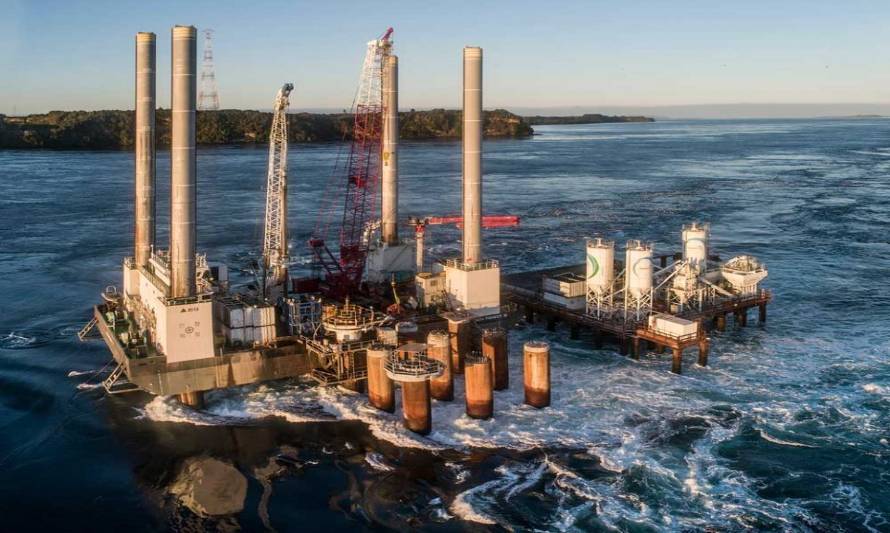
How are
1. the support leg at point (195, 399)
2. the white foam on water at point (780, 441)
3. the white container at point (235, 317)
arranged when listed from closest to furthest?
the white foam on water at point (780, 441) < the support leg at point (195, 399) < the white container at point (235, 317)

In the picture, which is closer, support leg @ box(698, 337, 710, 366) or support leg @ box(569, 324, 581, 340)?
support leg @ box(698, 337, 710, 366)

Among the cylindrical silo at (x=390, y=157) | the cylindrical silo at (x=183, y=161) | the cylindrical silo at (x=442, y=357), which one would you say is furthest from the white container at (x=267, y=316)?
the cylindrical silo at (x=390, y=157)

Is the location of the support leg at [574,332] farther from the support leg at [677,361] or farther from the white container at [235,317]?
the white container at [235,317]

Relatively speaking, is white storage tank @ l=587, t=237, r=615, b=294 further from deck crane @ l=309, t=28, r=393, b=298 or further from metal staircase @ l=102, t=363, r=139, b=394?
metal staircase @ l=102, t=363, r=139, b=394

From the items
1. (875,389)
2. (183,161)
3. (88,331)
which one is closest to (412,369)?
(183,161)

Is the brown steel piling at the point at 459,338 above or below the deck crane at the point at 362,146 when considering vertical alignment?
below

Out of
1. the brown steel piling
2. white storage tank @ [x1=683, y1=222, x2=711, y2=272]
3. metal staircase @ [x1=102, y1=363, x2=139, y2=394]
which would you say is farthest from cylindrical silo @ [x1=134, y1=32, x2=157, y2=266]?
white storage tank @ [x1=683, y1=222, x2=711, y2=272]
